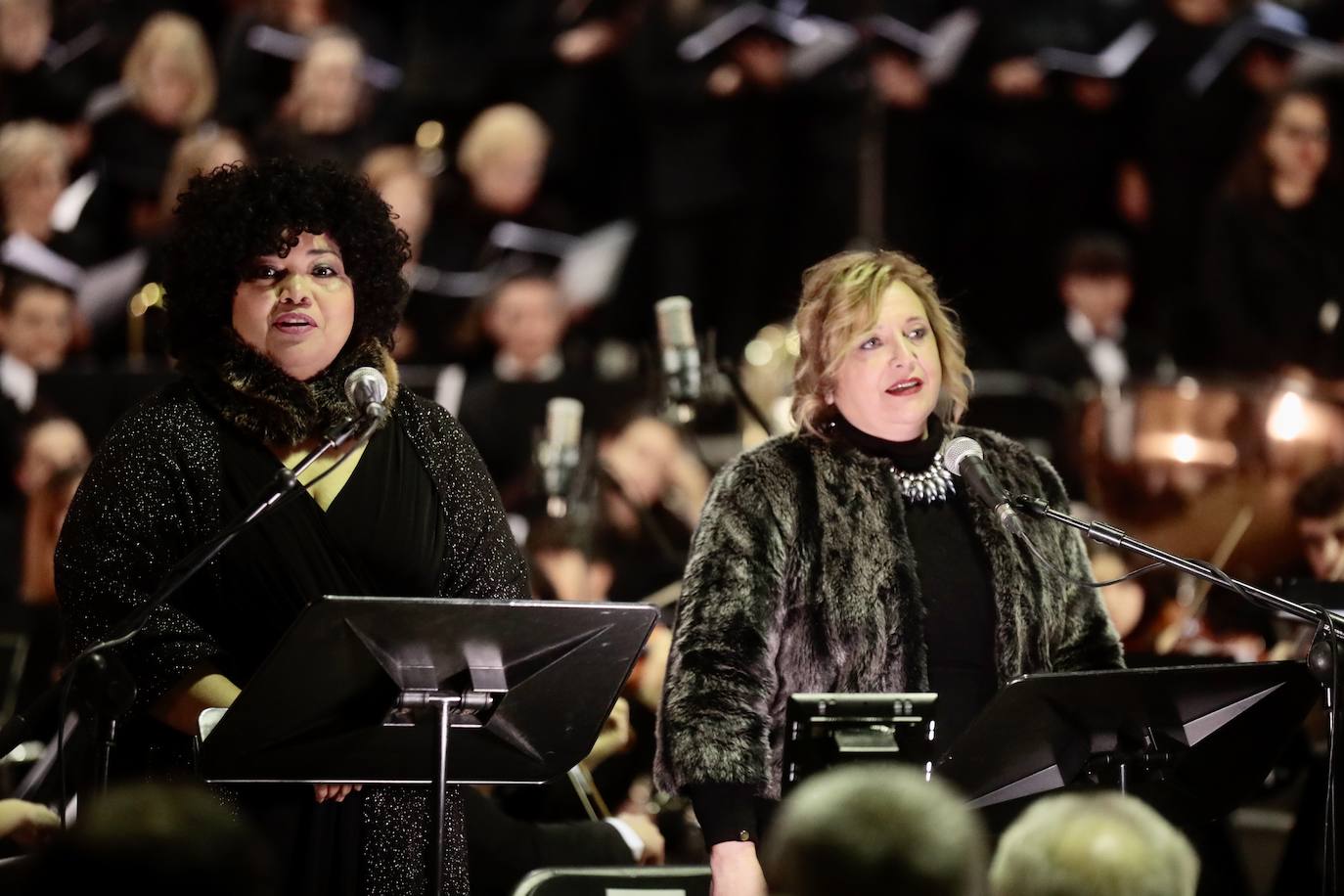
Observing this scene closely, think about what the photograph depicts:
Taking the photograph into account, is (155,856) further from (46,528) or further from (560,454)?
(46,528)

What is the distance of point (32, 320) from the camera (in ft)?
23.7

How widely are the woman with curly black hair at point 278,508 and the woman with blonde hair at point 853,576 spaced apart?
1.31 feet

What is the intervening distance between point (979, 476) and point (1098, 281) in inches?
199

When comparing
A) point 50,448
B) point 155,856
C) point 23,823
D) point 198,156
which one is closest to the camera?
point 155,856

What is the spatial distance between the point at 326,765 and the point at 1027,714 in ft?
3.61

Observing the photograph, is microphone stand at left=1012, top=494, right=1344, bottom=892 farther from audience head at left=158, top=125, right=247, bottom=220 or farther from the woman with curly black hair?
audience head at left=158, top=125, right=247, bottom=220

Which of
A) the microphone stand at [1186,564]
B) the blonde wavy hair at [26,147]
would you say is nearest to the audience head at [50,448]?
the blonde wavy hair at [26,147]

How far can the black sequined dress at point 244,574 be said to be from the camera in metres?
2.93

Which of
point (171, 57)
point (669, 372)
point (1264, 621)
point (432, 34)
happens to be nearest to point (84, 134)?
point (171, 57)

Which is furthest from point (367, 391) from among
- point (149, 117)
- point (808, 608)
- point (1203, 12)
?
point (1203, 12)

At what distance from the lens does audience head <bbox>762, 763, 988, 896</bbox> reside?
161 centimetres

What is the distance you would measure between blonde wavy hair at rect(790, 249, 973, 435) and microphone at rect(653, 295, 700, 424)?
4.43ft

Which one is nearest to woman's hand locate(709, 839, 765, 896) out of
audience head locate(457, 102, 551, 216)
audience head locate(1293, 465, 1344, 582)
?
audience head locate(1293, 465, 1344, 582)

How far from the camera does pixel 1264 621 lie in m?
4.98
